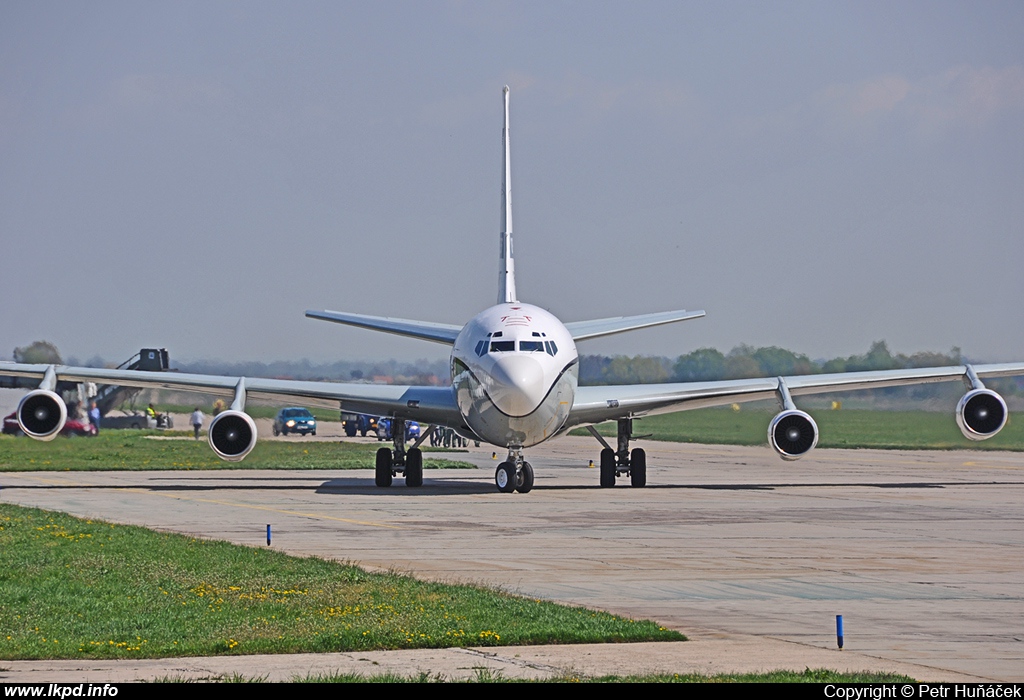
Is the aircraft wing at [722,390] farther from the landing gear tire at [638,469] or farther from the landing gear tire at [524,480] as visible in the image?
the landing gear tire at [524,480]

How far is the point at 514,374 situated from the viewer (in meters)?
32.5

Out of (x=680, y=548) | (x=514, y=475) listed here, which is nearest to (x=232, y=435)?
(x=514, y=475)

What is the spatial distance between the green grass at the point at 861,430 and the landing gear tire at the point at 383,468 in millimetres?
18582

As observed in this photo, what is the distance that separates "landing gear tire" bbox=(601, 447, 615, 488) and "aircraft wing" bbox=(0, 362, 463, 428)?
4217 millimetres

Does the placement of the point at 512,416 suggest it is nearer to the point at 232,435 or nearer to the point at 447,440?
the point at 232,435

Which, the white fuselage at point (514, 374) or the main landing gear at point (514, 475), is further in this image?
the main landing gear at point (514, 475)

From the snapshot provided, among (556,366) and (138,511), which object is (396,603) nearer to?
(138,511)

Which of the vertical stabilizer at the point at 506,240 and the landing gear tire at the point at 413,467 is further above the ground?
the vertical stabilizer at the point at 506,240

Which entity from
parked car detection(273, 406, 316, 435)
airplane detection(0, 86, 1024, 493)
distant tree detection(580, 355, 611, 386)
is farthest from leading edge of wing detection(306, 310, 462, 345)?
parked car detection(273, 406, 316, 435)

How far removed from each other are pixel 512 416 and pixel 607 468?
19.6 feet

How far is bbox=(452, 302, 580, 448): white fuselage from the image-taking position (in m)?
32.7

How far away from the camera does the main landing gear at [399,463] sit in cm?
3794

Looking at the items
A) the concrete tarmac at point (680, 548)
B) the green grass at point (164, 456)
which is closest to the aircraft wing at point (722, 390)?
the concrete tarmac at point (680, 548)

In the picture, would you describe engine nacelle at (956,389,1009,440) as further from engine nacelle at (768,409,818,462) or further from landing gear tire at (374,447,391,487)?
landing gear tire at (374,447,391,487)
